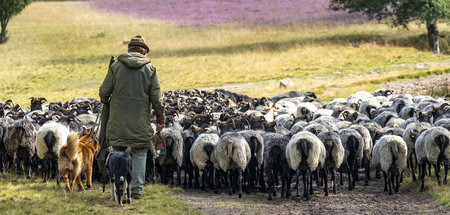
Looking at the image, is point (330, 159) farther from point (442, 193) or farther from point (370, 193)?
point (442, 193)

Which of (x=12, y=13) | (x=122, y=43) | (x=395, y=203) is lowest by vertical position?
(x=395, y=203)

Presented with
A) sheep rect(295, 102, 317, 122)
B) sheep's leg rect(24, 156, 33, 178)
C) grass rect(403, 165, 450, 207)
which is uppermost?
sheep rect(295, 102, 317, 122)

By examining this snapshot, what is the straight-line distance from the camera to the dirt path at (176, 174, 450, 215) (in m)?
11.0

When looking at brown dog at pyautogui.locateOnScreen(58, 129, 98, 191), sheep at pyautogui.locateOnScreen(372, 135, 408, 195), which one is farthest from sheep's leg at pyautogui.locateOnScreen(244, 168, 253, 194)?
brown dog at pyautogui.locateOnScreen(58, 129, 98, 191)

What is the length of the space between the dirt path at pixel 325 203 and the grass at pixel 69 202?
23.7 inches

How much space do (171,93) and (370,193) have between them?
15542 mm

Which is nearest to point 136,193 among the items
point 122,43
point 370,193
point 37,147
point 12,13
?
point 37,147

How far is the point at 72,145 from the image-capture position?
11461 millimetres

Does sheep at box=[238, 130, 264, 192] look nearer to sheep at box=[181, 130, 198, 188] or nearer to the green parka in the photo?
sheep at box=[181, 130, 198, 188]

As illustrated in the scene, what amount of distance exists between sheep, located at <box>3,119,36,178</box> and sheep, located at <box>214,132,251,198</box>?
444cm

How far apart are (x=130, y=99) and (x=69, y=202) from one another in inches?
91.6

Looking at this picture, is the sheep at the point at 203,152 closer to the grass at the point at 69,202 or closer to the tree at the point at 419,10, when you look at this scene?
the grass at the point at 69,202

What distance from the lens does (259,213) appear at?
10695mm

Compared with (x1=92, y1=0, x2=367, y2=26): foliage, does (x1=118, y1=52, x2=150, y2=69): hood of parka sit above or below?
below
